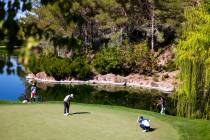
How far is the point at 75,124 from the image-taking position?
21672 mm

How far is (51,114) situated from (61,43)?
19.0 m

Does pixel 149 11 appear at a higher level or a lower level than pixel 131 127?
higher

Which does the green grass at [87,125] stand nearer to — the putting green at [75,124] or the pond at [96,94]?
the putting green at [75,124]

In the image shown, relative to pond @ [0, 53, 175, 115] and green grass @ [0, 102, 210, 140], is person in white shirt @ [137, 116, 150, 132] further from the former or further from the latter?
pond @ [0, 53, 175, 115]

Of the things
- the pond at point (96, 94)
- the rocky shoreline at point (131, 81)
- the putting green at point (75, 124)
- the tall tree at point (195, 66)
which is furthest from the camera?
the rocky shoreline at point (131, 81)

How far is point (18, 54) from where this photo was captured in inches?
164

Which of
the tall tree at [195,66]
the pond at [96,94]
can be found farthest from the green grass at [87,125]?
the pond at [96,94]

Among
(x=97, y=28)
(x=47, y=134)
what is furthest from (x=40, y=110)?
(x=97, y=28)

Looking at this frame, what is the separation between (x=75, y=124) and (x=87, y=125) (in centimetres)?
60

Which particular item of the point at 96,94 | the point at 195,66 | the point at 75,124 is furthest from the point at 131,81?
the point at 75,124

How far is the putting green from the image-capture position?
63.2 feet

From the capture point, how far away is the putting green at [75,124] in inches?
758

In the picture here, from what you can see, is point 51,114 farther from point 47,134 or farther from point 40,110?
point 47,134

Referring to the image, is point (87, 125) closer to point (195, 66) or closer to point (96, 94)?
point (195, 66)
